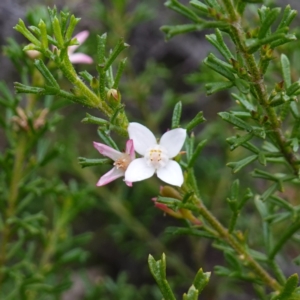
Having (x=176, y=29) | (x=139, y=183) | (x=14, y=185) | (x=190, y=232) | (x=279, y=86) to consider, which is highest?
(x=176, y=29)

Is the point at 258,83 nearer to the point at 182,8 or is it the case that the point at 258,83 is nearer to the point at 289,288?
the point at 182,8

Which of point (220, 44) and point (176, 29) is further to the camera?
point (220, 44)

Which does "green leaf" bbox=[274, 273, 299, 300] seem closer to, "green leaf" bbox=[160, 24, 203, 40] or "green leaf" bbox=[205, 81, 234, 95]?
"green leaf" bbox=[205, 81, 234, 95]

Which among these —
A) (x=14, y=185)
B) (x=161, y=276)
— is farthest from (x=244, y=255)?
(x=14, y=185)

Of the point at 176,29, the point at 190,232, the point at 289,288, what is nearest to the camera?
the point at 176,29

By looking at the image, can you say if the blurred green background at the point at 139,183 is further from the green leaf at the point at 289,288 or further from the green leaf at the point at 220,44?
the green leaf at the point at 289,288

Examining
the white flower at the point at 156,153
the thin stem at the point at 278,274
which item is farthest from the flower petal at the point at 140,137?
the thin stem at the point at 278,274

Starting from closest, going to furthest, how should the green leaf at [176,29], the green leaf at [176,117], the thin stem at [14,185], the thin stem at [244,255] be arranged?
the green leaf at [176,29] → the green leaf at [176,117] → the thin stem at [244,255] → the thin stem at [14,185]
